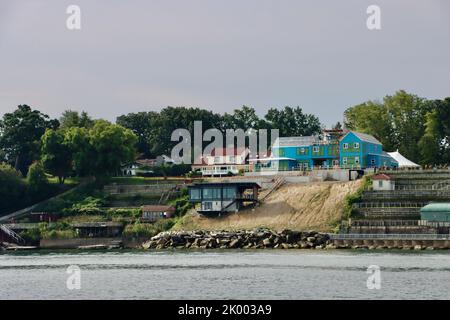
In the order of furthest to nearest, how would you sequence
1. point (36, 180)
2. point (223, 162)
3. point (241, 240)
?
point (223, 162) < point (36, 180) < point (241, 240)

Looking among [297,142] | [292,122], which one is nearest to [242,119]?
[292,122]

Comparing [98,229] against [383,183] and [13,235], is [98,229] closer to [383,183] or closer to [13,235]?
[13,235]

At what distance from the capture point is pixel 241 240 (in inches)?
3824

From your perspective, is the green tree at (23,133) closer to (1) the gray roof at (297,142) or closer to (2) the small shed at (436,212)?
(1) the gray roof at (297,142)

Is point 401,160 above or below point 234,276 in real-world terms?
above

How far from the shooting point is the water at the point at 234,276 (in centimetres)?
5012

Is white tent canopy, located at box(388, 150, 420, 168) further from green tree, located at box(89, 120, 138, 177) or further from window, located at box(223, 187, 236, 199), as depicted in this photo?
green tree, located at box(89, 120, 138, 177)

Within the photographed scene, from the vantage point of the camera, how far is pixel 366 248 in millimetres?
91062

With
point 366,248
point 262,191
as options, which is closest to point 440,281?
point 366,248

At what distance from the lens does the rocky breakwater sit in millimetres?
94500

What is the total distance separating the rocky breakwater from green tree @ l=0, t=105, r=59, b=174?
42.7 meters

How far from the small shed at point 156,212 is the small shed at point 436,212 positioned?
3133cm

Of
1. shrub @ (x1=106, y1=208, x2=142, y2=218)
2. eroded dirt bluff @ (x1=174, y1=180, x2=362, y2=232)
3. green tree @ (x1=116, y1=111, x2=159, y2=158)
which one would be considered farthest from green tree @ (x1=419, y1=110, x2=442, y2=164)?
green tree @ (x1=116, y1=111, x2=159, y2=158)

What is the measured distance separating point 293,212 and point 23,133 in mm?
50505
